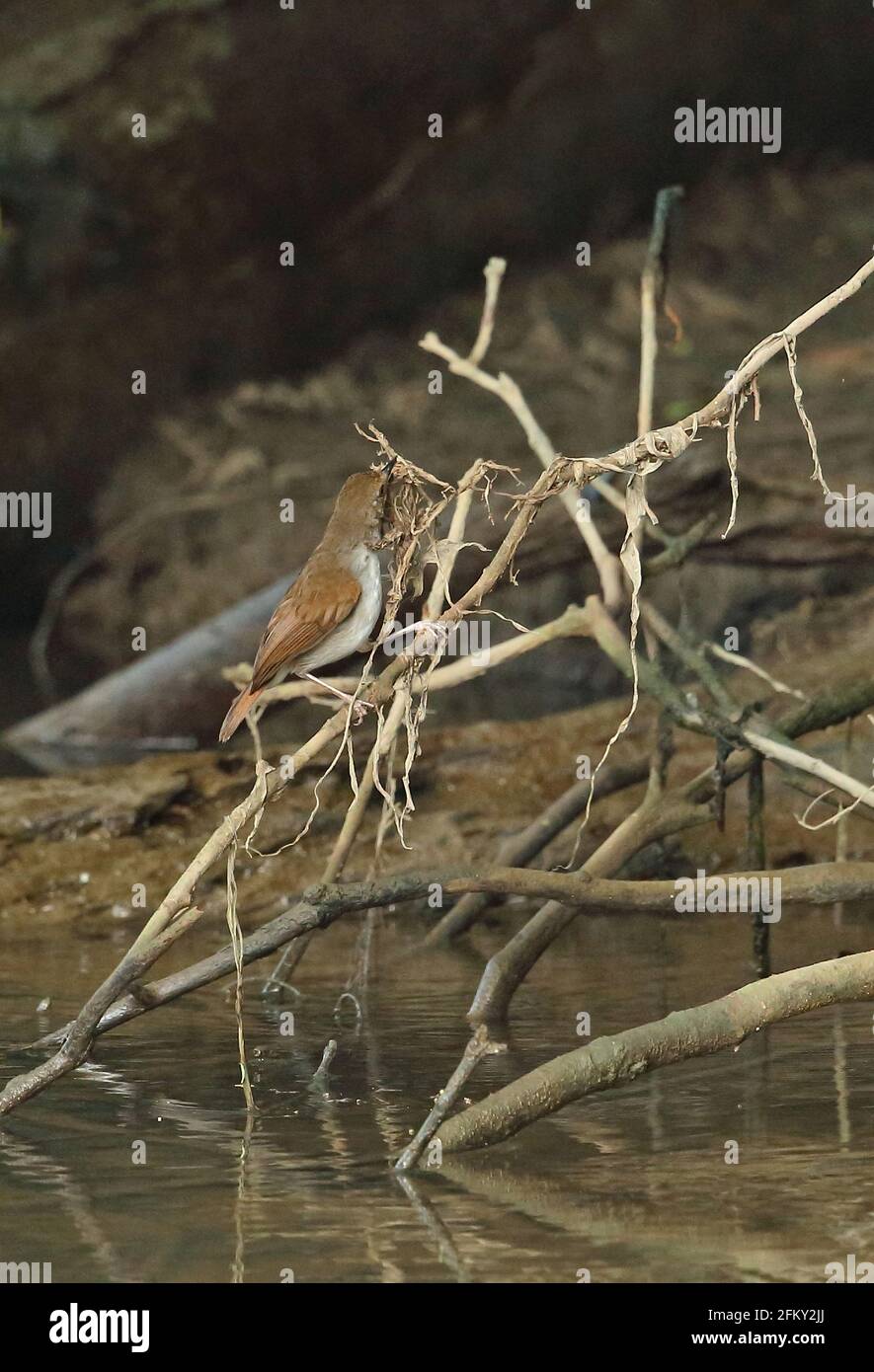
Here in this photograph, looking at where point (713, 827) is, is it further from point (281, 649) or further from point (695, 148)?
point (695, 148)

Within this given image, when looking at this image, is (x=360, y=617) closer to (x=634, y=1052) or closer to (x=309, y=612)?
(x=309, y=612)

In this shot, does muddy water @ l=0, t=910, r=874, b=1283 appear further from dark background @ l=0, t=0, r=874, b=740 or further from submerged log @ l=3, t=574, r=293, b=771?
dark background @ l=0, t=0, r=874, b=740

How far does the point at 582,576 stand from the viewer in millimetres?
13711

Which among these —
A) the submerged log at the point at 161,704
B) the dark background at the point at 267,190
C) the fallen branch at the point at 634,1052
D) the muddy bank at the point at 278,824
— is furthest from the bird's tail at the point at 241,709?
the dark background at the point at 267,190

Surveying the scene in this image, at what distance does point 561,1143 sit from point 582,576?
9.17 metres

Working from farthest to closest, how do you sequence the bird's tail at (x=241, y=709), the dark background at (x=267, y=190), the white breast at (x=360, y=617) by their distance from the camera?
the dark background at (x=267, y=190)
the bird's tail at (x=241, y=709)
the white breast at (x=360, y=617)

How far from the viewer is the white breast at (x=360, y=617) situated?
4.97 m

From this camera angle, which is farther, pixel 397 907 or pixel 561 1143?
pixel 397 907

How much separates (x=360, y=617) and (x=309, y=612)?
0.41ft

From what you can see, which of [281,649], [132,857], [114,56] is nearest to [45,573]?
[114,56]

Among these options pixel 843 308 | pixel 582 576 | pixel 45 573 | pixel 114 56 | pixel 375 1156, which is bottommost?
pixel 375 1156

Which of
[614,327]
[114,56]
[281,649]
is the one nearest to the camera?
[281,649]

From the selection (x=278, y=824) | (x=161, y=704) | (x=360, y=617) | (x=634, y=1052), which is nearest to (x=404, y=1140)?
(x=634, y=1052)

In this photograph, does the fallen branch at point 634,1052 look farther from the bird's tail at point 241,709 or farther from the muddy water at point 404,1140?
the bird's tail at point 241,709
